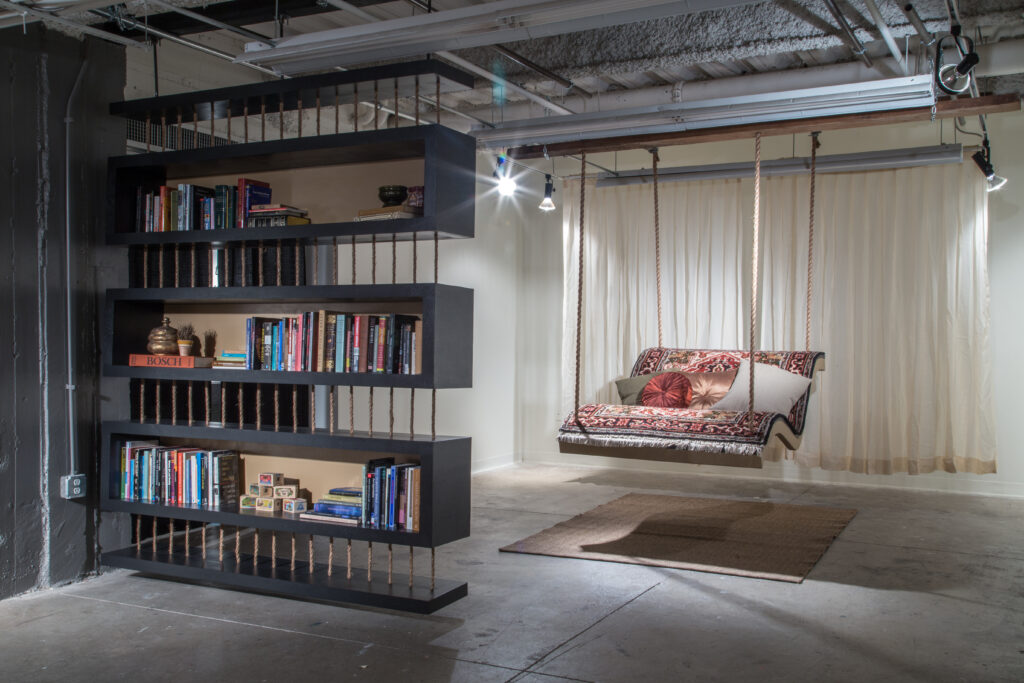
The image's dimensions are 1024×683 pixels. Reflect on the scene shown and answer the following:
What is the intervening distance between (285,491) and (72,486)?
38.3 inches

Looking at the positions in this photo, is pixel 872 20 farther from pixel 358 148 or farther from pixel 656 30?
pixel 358 148

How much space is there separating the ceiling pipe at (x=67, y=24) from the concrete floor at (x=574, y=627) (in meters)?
2.37

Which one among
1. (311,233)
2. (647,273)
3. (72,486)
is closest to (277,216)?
(311,233)

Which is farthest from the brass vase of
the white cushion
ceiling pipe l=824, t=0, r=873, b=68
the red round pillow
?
ceiling pipe l=824, t=0, r=873, b=68

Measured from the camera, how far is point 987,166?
20.4 feet

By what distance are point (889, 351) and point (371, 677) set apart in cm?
520

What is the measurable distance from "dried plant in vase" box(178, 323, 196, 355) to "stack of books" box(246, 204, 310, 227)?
28.7 inches

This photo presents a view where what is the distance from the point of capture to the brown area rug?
15.6ft

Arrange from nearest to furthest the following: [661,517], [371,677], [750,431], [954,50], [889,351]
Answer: [371,677] → [750,431] → [954,50] → [661,517] → [889,351]

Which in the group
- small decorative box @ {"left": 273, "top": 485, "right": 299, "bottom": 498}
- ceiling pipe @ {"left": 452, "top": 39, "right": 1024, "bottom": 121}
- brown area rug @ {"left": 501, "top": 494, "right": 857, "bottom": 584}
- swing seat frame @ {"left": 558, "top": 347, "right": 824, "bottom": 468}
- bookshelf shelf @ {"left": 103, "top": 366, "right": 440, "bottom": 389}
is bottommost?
brown area rug @ {"left": 501, "top": 494, "right": 857, "bottom": 584}

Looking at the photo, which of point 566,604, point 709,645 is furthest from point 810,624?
point 566,604

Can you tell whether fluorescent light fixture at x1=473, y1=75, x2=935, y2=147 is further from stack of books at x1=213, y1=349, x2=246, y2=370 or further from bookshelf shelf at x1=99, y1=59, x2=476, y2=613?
stack of books at x1=213, y1=349, x2=246, y2=370

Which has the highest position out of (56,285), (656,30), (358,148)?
(656,30)

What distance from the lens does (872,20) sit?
476 centimetres
